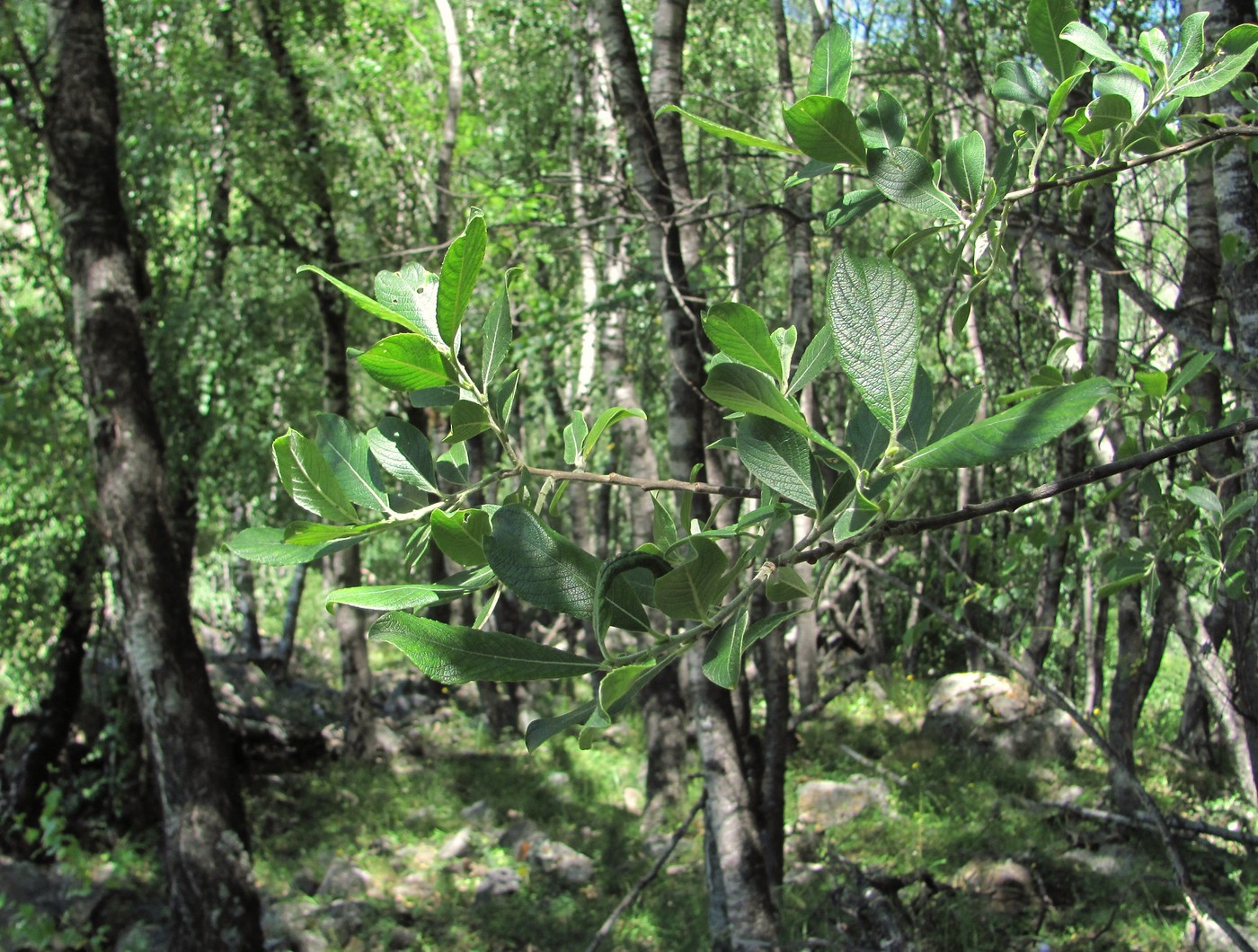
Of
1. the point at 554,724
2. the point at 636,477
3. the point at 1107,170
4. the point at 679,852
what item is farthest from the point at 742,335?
the point at 679,852

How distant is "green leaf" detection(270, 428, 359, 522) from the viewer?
0.65 meters

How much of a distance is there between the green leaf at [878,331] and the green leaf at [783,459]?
0.06 metres

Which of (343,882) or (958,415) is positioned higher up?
(958,415)

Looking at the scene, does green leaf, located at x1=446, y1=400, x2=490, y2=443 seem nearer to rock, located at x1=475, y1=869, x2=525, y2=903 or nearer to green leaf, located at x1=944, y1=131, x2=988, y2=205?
green leaf, located at x1=944, y1=131, x2=988, y2=205

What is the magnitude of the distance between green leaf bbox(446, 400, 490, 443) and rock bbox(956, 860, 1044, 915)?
459 centimetres

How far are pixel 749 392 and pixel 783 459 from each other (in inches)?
3.6

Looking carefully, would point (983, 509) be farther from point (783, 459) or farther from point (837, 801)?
point (837, 801)

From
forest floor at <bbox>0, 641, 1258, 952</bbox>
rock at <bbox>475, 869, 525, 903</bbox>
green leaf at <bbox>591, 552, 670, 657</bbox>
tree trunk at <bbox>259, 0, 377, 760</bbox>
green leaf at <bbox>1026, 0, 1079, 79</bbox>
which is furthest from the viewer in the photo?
tree trunk at <bbox>259, 0, 377, 760</bbox>

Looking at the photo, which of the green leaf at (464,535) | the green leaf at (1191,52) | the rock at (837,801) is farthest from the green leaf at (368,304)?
the rock at (837,801)

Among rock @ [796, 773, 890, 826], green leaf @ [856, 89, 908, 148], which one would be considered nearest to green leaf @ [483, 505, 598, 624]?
green leaf @ [856, 89, 908, 148]

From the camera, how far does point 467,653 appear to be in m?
0.55

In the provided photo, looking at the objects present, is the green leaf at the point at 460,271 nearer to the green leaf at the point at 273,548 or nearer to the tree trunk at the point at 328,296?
the green leaf at the point at 273,548

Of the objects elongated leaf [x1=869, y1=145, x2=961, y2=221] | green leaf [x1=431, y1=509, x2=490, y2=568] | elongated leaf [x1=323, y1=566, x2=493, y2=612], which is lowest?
elongated leaf [x1=323, y1=566, x2=493, y2=612]

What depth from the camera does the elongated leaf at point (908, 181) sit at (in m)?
0.81
